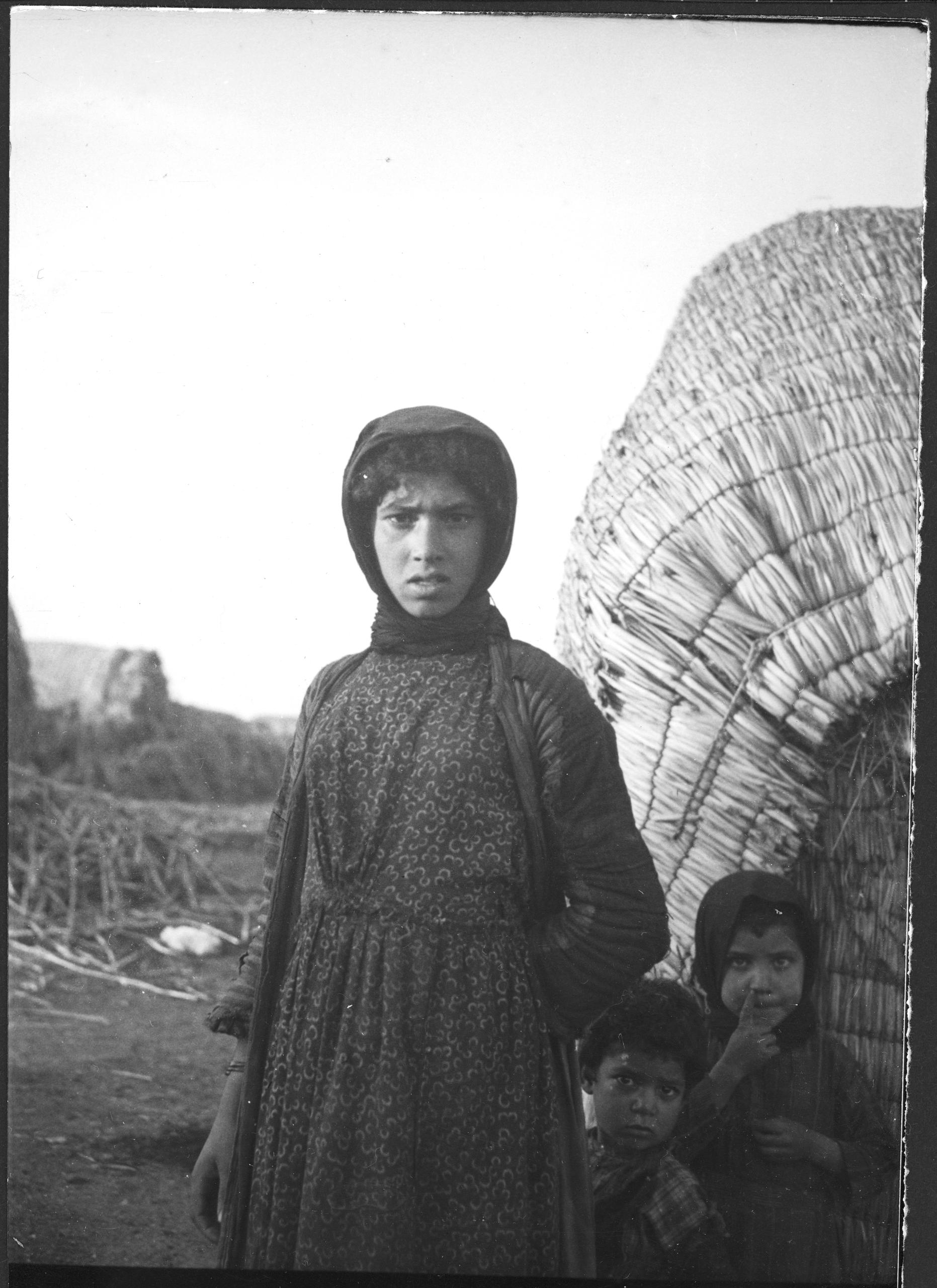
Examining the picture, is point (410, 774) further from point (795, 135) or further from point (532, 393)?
point (795, 135)

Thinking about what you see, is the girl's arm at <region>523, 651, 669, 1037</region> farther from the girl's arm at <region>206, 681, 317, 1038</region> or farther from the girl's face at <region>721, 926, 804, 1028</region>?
the girl's arm at <region>206, 681, 317, 1038</region>

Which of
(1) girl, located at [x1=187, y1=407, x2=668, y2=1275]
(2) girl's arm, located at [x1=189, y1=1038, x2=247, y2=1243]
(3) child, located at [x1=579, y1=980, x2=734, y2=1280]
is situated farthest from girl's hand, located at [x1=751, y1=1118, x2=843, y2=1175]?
(2) girl's arm, located at [x1=189, y1=1038, x2=247, y2=1243]

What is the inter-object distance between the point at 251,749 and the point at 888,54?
1.47m

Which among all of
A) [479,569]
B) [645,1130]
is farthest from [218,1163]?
[479,569]

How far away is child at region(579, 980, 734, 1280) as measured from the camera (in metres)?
1.94

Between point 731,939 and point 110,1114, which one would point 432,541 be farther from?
point 110,1114

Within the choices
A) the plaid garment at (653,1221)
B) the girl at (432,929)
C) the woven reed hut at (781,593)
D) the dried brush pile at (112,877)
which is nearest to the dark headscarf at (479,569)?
the girl at (432,929)

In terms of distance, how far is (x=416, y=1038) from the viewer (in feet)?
6.10

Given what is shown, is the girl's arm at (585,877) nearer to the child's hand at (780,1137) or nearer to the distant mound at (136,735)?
the child's hand at (780,1137)

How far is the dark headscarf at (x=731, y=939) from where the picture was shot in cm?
195

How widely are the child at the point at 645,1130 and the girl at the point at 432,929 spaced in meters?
0.05

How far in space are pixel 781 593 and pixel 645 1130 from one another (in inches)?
33.2

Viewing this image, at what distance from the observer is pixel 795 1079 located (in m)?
1.95

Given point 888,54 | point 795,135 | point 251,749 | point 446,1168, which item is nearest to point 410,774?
point 251,749
